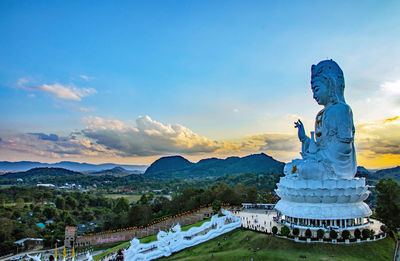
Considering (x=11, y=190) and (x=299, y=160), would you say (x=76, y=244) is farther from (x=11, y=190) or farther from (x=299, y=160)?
(x=11, y=190)

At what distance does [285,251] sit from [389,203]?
10206 mm

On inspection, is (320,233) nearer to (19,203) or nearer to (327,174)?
(327,174)

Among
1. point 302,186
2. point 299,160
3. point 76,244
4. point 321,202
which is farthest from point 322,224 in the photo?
point 76,244

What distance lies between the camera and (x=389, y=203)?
23.9 metres

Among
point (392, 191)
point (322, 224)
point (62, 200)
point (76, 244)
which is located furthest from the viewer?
point (62, 200)

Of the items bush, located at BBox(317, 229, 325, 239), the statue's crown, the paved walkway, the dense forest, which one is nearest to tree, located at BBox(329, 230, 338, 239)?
bush, located at BBox(317, 229, 325, 239)

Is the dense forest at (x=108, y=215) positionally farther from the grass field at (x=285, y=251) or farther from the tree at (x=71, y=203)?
the grass field at (x=285, y=251)

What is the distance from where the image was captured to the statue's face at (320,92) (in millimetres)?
25509

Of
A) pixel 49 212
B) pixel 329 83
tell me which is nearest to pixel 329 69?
pixel 329 83

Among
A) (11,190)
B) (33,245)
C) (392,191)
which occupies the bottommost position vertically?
(33,245)

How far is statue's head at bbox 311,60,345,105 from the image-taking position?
83.2ft

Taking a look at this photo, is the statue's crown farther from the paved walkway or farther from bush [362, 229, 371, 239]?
the paved walkway

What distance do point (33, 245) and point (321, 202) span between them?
1549 inches

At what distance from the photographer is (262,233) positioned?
76.4 feet
